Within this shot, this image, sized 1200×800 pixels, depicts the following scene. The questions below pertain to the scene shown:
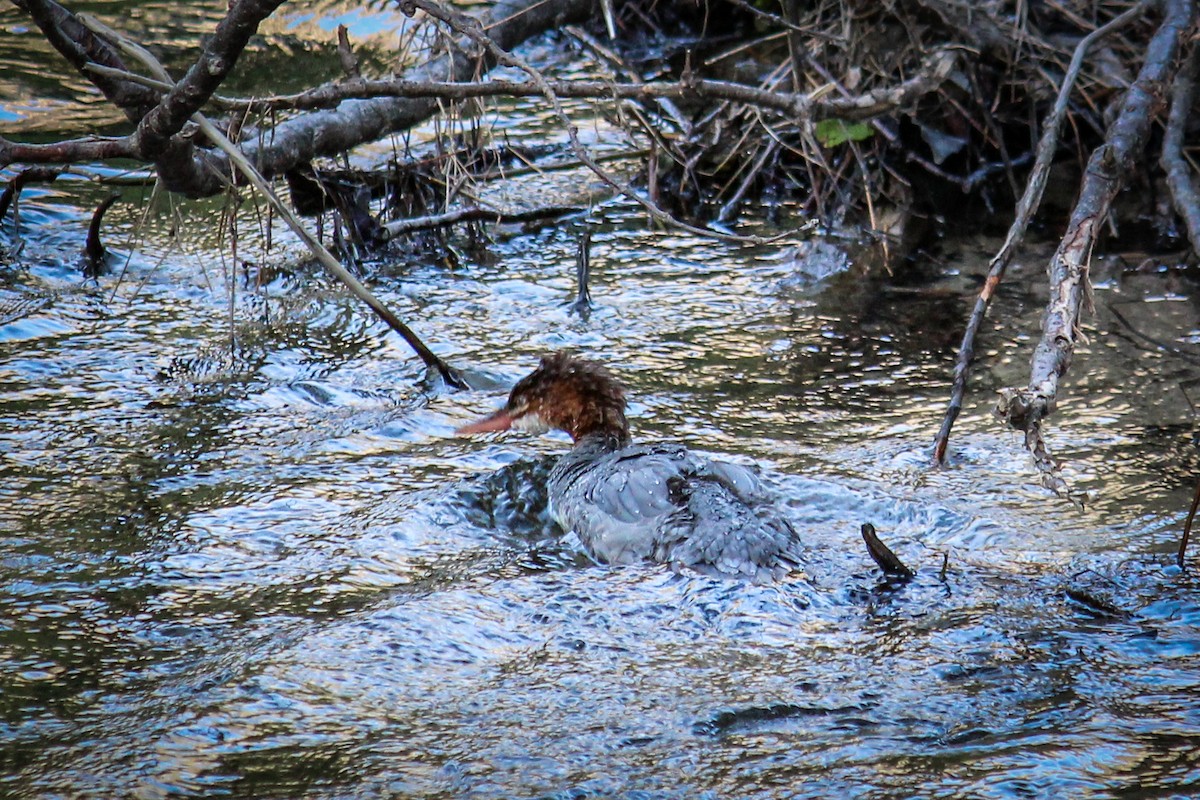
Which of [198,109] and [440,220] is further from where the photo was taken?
[440,220]

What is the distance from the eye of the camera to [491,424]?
4902mm

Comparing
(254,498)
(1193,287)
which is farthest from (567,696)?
(1193,287)

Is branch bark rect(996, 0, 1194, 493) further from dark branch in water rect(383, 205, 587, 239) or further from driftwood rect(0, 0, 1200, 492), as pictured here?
dark branch in water rect(383, 205, 587, 239)

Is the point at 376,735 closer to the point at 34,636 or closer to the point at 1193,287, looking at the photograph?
the point at 34,636

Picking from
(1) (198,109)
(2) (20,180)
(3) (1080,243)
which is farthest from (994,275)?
(2) (20,180)

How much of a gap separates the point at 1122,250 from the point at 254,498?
13.8 ft

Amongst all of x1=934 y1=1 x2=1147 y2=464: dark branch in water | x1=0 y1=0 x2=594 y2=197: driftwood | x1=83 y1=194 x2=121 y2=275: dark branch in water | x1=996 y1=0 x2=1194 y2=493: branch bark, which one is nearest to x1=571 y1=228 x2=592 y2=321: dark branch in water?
x1=0 y1=0 x2=594 y2=197: driftwood

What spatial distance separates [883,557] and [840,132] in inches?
122

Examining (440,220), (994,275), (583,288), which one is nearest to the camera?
(994,275)

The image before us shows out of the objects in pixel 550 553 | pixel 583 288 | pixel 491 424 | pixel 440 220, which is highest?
pixel 440 220

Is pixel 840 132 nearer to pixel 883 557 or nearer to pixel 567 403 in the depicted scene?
pixel 567 403

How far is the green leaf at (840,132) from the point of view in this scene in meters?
6.13

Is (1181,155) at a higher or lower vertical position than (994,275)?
higher

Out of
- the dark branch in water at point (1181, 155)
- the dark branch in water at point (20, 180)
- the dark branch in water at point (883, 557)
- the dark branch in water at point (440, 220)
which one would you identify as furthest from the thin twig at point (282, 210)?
the dark branch in water at point (1181, 155)
